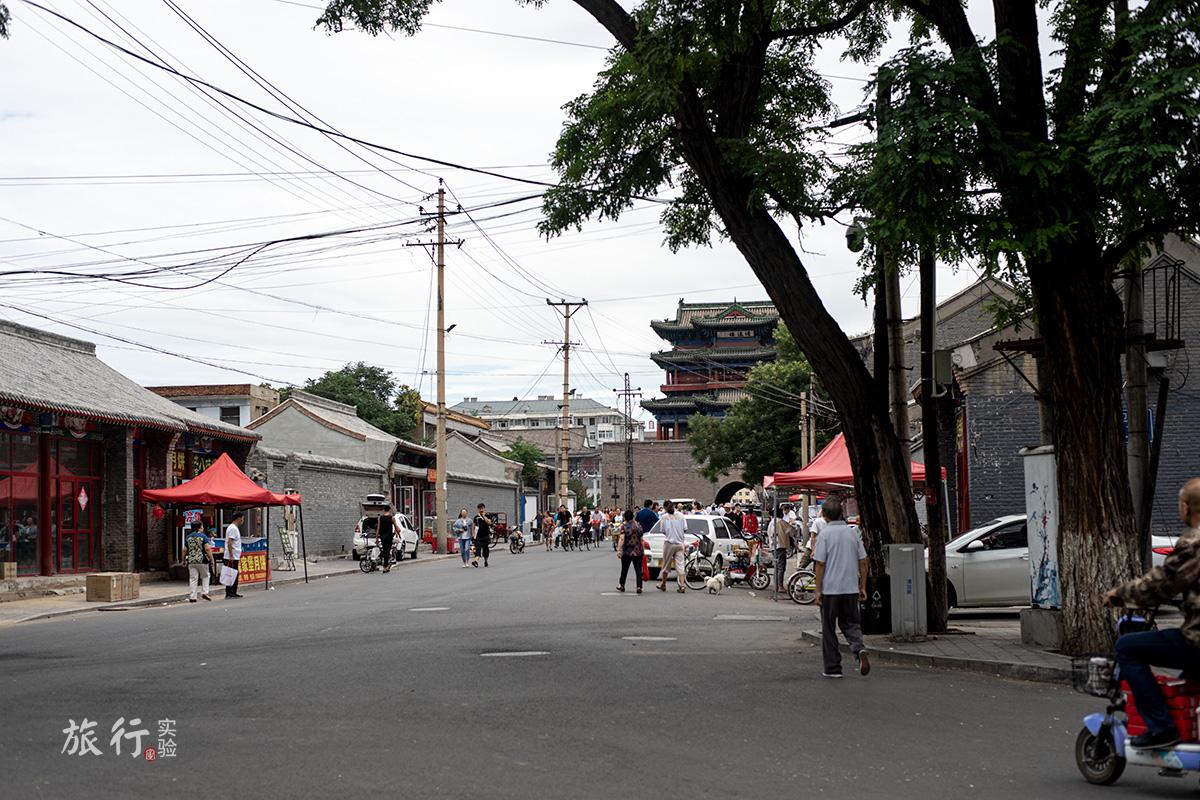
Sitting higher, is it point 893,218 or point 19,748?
point 893,218

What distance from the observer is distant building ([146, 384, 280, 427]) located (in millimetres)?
67312

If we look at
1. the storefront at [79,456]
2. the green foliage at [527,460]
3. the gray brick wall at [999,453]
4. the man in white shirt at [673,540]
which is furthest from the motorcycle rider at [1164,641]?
the green foliage at [527,460]

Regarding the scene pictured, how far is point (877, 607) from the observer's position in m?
14.9

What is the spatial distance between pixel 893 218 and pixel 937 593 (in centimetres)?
594

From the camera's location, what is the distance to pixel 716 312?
9119cm

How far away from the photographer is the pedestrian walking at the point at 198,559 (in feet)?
77.3

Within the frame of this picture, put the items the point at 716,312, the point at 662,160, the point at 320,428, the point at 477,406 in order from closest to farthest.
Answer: the point at 662,160 < the point at 320,428 < the point at 716,312 < the point at 477,406

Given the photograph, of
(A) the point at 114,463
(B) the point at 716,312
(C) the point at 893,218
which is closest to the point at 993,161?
(C) the point at 893,218

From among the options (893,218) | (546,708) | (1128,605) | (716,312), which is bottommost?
(546,708)

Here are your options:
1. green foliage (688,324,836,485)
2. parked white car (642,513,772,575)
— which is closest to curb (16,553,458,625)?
parked white car (642,513,772,575)

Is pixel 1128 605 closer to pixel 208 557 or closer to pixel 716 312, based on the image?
pixel 208 557

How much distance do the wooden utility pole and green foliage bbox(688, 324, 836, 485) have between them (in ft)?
120

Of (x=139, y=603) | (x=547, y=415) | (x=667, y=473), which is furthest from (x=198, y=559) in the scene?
(x=547, y=415)

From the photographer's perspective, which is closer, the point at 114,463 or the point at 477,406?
the point at 114,463
